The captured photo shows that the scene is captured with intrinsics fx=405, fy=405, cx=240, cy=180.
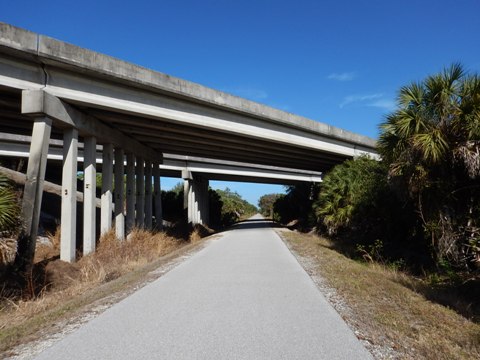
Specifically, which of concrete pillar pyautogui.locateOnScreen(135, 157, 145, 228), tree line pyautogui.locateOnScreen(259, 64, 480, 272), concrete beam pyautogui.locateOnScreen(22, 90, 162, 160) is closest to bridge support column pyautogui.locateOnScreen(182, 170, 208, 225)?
concrete pillar pyautogui.locateOnScreen(135, 157, 145, 228)

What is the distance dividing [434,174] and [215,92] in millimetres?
11006

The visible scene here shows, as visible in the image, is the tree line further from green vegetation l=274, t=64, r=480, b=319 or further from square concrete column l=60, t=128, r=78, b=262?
square concrete column l=60, t=128, r=78, b=262

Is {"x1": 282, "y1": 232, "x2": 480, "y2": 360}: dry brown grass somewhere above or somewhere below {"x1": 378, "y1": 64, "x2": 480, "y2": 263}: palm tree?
below

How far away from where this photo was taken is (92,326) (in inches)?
223

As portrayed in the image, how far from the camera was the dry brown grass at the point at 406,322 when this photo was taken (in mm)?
4711

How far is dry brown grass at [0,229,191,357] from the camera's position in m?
6.55

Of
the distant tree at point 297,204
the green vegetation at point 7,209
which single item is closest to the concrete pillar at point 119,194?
the green vegetation at point 7,209

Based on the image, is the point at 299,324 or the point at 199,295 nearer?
the point at 299,324

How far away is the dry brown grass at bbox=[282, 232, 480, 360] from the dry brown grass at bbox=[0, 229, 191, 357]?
4717 mm

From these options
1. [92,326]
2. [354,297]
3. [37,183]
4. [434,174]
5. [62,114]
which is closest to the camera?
[92,326]

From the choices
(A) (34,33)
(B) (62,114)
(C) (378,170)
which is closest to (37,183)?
(B) (62,114)

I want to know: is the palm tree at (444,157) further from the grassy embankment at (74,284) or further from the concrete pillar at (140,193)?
the concrete pillar at (140,193)

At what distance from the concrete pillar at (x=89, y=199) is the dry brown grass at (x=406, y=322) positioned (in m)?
10.5

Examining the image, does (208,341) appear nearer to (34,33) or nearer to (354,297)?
(354,297)
